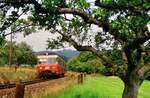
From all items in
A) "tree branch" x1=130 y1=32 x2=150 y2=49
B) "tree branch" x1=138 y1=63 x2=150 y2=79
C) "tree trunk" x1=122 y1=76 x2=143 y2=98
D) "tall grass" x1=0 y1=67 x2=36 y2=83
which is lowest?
"tall grass" x1=0 y1=67 x2=36 y2=83

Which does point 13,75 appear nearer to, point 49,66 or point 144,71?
point 49,66

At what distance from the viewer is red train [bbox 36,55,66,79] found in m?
50.0

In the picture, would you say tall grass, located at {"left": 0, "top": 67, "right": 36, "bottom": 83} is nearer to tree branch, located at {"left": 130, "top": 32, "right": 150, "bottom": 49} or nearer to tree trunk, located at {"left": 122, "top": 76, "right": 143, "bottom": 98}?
tree trunk, located at {"left": 122, "top": 76, "right": 143, "bottom": 98}

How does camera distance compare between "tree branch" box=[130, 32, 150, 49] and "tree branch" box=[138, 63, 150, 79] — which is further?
"tree branch" box=[138, 63, 150, 79]

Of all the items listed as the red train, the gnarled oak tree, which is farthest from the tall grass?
the gnarled oak tree

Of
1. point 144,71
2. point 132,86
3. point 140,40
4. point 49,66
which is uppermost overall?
point 140,40

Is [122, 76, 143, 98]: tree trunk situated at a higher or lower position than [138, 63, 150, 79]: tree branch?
lower

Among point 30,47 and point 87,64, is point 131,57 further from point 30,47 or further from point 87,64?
point 30,47

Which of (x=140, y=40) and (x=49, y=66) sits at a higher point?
(x=140, y=40)

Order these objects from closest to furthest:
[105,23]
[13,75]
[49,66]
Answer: [105,23], [13,75], [49,66]

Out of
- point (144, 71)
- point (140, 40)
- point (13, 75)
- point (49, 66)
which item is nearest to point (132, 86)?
point (144, 71)

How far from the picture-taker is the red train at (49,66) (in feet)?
164

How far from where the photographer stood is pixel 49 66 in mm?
50500

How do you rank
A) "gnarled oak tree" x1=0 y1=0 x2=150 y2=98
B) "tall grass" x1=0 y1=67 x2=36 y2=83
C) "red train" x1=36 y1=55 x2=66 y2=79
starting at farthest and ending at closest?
"red train" x1=36 y1=55 x2=66 y2=79, "tall grass" x1=0 y1=67 x2=36 y2=83, "gnarled oak tree" x1=0 y1=0 x2=150 y2=98
